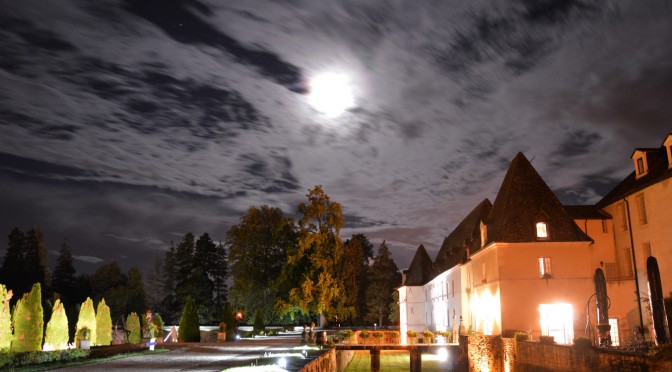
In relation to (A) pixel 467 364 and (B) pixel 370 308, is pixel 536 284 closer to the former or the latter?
(A) pixel 467 364

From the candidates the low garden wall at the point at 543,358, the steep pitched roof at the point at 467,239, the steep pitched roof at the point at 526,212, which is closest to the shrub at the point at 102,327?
the low garden wall at the point at 543,358

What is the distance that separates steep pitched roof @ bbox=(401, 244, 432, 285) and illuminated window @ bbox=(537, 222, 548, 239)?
29.2 metres

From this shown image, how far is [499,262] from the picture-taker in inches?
1246

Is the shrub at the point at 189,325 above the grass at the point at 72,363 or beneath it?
above

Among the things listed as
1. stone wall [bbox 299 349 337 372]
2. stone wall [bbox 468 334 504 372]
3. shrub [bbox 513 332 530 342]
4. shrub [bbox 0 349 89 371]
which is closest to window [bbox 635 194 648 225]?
shrub [bbox 513 332 530 342]

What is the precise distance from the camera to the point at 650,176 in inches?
1232

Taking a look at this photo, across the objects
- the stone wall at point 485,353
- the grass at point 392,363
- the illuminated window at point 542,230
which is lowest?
the grass at point 392,363

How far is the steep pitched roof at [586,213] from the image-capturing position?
35.5m

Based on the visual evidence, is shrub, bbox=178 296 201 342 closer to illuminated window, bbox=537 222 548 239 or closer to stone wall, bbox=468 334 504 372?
stone wall, bbox=468 334 504 372

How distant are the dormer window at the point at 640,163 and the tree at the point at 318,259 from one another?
81.2 feet

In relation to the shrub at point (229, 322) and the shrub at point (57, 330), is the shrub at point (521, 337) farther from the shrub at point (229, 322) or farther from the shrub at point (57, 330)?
the shrub at point (229, 322)

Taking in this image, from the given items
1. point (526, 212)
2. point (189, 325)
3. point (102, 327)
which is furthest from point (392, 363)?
point (102, 327)

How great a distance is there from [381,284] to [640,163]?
157ft

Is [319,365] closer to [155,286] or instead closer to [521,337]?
[521,337]
